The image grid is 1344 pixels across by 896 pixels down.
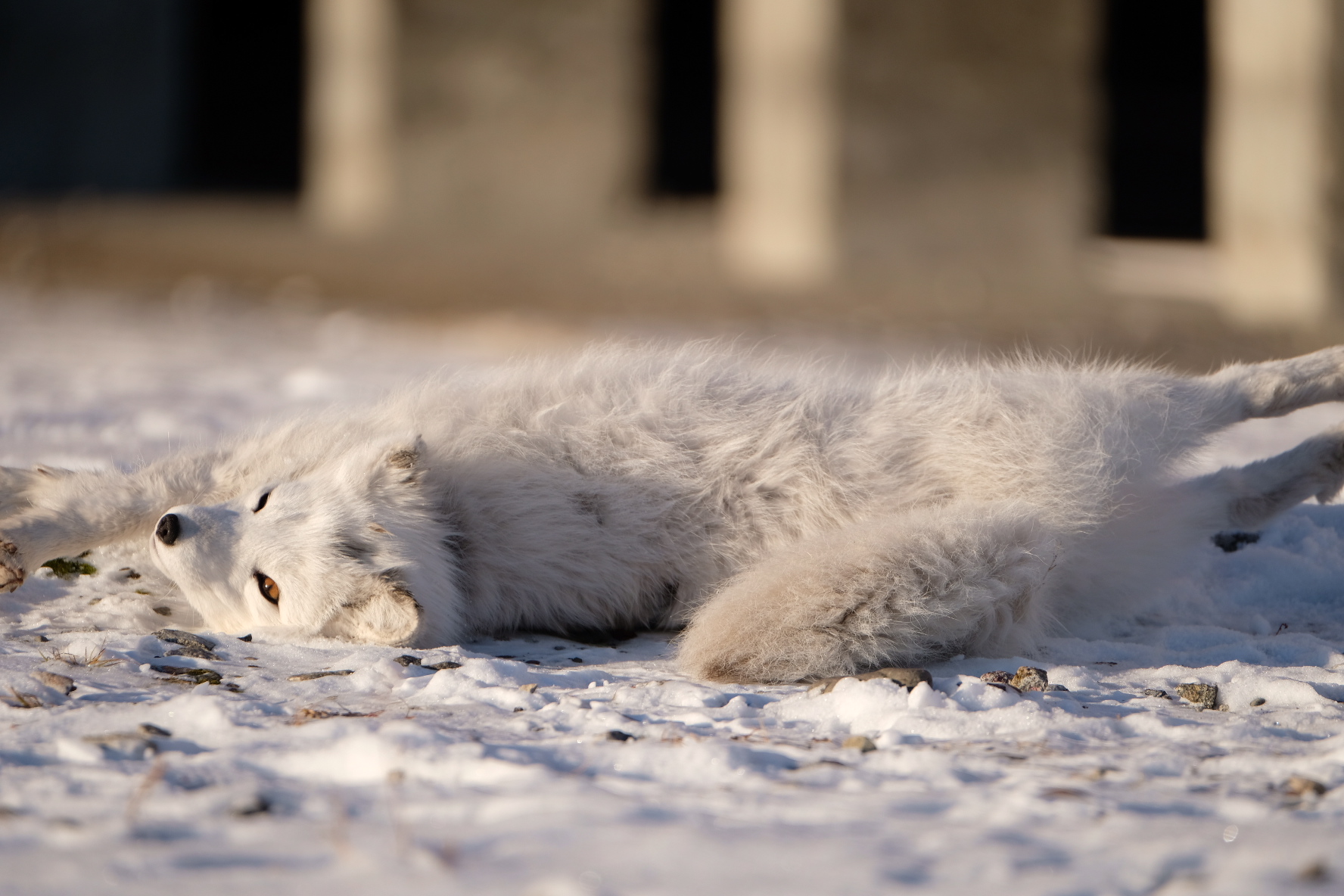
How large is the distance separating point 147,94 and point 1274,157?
1332 cm

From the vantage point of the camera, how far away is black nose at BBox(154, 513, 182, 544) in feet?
9.07

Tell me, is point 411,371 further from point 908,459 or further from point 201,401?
point 908,459

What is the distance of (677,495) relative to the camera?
298 centimetres

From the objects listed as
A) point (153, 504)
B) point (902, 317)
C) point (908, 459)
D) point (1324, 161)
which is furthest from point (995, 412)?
point (1324, 161)

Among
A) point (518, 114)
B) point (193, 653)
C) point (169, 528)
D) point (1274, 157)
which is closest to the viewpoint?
point (193, 653)

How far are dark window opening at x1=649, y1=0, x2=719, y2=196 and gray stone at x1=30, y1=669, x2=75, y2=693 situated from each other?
12.6 metres

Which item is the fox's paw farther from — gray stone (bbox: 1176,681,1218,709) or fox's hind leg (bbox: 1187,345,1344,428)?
fox's hind leg (bbox: 1187,345,1344,428)

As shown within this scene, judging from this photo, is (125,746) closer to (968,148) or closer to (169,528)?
(169,528)

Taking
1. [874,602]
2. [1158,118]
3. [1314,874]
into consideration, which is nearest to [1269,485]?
[874,602]

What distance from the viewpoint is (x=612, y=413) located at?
309cm

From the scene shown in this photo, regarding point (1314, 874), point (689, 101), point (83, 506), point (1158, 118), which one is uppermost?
point (689, 101)

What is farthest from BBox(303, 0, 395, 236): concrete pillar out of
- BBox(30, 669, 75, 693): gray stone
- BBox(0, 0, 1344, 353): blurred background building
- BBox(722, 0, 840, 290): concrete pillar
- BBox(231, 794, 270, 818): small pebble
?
BBox(231, 794, 270, 818): small pebble

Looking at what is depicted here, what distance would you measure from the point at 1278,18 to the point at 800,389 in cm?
687

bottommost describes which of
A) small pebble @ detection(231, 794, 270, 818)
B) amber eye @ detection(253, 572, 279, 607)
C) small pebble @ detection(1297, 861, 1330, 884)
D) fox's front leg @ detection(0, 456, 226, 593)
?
small pebble @ detection(231, 794, 270, 818)
